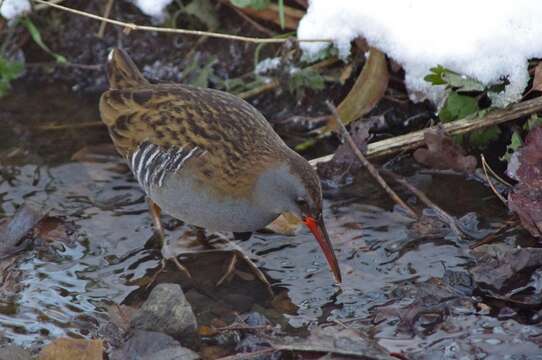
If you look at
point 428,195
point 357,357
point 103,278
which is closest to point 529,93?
point 428,195

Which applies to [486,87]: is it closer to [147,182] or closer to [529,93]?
[529,93]

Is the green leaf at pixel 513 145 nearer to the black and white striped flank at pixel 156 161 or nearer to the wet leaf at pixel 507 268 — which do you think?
the wet leaf at pixel 507 268

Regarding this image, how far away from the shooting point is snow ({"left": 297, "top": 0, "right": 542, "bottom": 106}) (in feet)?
15.2

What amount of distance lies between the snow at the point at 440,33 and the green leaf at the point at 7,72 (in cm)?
183

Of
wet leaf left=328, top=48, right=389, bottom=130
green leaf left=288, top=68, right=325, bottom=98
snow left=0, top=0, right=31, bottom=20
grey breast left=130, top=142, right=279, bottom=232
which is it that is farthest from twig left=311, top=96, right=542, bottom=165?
snow left=0, top=0, right=31, bottom=20

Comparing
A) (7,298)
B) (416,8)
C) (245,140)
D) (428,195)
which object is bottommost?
(7,298)

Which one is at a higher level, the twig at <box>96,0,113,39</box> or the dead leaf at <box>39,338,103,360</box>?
the twig at <box>96,0,113,39</box>

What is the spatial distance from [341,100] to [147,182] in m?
1.40

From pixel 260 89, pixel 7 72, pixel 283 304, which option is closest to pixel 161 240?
pixel 283 304

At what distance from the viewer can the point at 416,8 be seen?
4961 mm

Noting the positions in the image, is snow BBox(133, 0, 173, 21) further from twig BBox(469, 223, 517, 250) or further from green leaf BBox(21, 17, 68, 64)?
twig BBox(469, 223, 517, 250)

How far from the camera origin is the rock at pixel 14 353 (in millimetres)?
3621

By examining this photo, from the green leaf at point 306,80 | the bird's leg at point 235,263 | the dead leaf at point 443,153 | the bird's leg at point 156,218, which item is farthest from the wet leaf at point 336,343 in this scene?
the green leaf at point 306,80

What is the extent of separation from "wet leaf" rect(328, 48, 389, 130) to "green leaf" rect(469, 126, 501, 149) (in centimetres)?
55
